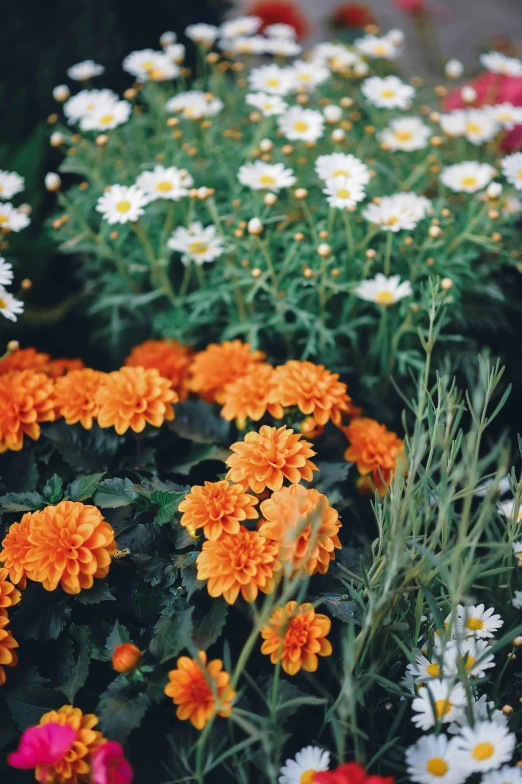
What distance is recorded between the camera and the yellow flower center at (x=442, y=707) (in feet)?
2.89

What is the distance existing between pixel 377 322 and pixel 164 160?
2.29ft

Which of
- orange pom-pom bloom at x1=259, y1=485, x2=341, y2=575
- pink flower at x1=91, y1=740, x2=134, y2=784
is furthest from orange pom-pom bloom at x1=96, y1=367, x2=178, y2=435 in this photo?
pink flower at x1=91, y1=740, x2=134, y2=784

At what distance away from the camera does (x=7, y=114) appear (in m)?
2.41

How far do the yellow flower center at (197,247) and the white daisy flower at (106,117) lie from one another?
14.7 inches

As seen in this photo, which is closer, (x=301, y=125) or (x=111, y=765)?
(x=111, y=765)

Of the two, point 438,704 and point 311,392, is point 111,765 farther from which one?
point 311,392

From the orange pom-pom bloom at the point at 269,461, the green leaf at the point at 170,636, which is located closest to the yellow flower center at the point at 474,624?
the orange pom-pom bloom at the point at 269,461

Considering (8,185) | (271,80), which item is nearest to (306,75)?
(271,80)

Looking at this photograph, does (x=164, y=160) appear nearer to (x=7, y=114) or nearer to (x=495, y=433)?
(x=7, y=114)

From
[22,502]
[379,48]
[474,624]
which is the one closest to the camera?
[474,624]

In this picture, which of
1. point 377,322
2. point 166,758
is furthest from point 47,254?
point 166,758

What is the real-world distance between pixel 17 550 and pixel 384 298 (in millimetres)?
863

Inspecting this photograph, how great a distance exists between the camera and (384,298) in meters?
1.46

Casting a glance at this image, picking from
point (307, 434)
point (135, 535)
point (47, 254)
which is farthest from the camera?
point (47, 254)
